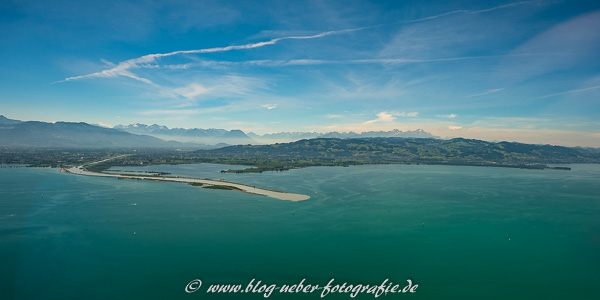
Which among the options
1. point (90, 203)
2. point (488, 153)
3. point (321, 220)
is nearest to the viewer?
point (321, 220)

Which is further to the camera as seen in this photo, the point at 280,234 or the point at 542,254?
the point at 280,234

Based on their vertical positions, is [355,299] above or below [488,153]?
below

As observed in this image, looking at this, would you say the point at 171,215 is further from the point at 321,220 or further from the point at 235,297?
the point at 235,297

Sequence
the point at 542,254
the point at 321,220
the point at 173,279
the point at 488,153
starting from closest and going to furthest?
the point at 173,279, the point at 542,254, the point at 321,220, the point at 488,153

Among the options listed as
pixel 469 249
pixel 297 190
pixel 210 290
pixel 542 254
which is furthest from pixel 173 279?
pixel 297 190

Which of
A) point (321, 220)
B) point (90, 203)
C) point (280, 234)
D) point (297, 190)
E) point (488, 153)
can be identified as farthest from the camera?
point (488, 153)

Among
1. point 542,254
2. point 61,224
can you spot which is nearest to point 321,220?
point 542,254

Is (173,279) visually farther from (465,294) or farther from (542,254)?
(542,254)
